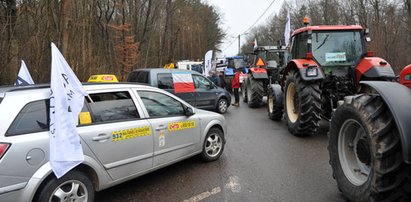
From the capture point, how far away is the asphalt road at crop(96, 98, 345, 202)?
432 centimetres

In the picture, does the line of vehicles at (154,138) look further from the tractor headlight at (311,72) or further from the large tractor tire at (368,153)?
the tractor headlight at (311,72)

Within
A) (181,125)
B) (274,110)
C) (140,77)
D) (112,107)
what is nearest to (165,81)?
(140,77)

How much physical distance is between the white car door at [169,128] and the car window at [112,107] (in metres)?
0.26

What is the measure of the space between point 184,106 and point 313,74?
333cm

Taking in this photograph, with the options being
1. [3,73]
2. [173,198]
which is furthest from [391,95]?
[3,73]

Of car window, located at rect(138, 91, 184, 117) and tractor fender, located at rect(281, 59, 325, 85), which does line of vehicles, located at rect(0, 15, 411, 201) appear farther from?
tractor fender, located at rect(281, 59, 325, 85)

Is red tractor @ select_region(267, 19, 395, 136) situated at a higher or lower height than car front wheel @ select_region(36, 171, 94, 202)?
higher

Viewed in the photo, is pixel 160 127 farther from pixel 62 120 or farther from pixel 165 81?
pixel 165 81

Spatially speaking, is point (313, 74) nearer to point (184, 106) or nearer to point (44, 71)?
point (184, 106)

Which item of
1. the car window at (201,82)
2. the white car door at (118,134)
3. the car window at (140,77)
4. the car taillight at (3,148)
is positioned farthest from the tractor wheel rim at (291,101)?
the car taillight at (3,148)

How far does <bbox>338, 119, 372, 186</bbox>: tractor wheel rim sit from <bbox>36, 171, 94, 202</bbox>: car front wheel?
3.15 m

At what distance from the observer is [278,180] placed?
4.84 metres

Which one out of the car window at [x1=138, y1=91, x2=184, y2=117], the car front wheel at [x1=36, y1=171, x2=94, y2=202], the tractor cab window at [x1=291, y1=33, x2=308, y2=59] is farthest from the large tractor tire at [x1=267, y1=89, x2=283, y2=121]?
the car front wheel at [x1=36, y1=171, x2=94, y2=202]

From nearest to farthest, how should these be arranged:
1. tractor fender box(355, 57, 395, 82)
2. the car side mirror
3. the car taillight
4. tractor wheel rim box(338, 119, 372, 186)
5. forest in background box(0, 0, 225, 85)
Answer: the car taillight, tractor wheel rim box(338, 119, 372, 186), the car side mirror, tractor fender box(355, 57, 395, 82), forest in background box(0, 0, 225, 85)
